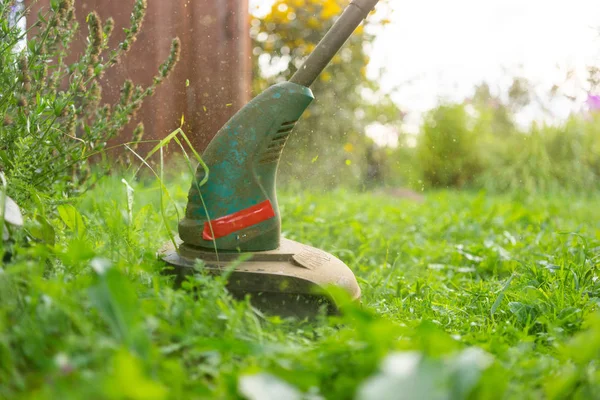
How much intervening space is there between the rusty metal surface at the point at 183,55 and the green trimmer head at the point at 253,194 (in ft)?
1.53

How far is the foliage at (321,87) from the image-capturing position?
2494 mm

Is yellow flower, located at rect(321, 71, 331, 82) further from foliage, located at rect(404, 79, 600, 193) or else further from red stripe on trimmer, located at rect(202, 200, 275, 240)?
red stripe on trimmer, located at rect(202, 200, 275, 240)

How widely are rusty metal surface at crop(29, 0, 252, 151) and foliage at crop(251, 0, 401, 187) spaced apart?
27cm

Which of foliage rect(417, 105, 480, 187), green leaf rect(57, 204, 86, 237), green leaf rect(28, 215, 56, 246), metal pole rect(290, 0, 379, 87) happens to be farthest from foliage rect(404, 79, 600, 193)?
green leaf rect(28, 215, 56, 246)

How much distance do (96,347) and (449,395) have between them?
465 millimetres

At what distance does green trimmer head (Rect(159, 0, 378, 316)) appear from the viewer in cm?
150

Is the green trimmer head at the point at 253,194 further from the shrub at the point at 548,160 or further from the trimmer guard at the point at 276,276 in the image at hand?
the shrub at the point at 548,160

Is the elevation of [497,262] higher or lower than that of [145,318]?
lower

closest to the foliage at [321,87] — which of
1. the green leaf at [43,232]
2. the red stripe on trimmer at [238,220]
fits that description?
the red stripe on trimmer at [238,220]

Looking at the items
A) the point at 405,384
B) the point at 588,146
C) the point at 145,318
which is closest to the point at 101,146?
the point at 145,318

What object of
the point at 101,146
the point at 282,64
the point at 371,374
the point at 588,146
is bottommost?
the point at 588,146

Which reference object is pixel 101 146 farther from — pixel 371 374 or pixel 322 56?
pixel 371 374

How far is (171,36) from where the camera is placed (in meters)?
2.06

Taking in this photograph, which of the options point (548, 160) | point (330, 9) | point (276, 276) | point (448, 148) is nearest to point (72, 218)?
point (276, 276)
